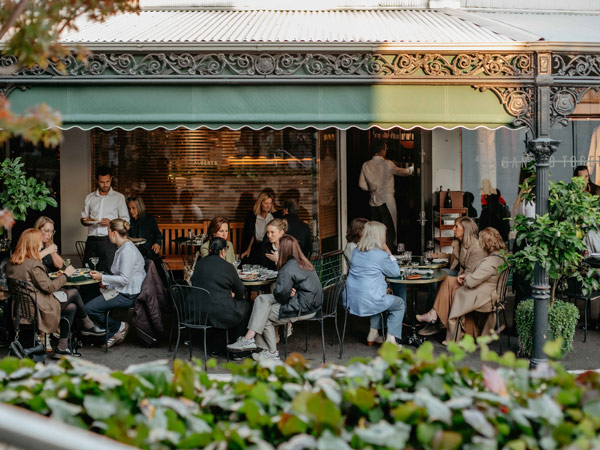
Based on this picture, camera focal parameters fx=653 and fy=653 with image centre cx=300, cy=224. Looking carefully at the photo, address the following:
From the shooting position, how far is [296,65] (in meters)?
6.98

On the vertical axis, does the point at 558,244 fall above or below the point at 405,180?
below

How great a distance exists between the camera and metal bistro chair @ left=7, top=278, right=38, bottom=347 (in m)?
6.63

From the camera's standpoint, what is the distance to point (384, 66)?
7.00 m

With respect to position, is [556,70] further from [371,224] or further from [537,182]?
[371,224]

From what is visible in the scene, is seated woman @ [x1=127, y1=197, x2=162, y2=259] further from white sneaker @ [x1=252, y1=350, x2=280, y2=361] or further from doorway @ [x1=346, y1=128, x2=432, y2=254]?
white sneaker @ [x1=252, y1=350, x2=280, y2=361]

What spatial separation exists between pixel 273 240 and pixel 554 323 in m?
3.28

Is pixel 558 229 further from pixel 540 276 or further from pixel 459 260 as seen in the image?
pixel 459 260

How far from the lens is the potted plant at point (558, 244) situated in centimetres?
667

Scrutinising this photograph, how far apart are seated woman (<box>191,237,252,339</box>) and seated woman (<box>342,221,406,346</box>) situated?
1.38 metres

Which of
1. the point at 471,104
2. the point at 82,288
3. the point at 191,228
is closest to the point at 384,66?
the point at 471,104

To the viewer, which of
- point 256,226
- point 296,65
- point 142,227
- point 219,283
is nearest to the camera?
point 219,283

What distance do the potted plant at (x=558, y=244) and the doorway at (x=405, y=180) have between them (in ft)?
14.6

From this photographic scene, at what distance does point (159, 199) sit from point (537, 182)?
23.8 ft

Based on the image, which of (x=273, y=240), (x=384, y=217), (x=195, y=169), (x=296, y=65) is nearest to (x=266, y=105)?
(x=296, y=65)
